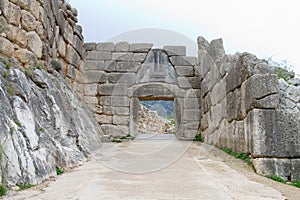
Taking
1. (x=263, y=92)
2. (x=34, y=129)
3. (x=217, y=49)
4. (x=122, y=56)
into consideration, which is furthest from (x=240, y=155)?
(x=122, y=56)

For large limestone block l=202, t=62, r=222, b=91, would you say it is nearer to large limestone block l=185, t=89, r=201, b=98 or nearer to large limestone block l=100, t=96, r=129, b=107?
large limestone block l=185, t=89, r=201, b=98

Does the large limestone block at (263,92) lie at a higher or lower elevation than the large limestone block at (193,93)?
lower

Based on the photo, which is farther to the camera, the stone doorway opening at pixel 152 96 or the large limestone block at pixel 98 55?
the large limestone block at pixel 98 55

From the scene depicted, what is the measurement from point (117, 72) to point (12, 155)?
21.1ft

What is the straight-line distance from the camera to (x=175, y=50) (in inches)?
368

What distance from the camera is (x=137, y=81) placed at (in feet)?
30.1

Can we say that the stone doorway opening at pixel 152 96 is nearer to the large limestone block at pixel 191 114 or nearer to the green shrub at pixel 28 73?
the large limestone block at pixel 191 114

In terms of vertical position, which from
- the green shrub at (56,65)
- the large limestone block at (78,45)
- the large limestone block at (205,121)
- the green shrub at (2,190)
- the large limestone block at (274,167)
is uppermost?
the large limestone block at (78,45)

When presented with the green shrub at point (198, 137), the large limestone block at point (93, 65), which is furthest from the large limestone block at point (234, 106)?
the large limestone block at point (93, 65)

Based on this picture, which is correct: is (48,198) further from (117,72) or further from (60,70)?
A: (117,72)

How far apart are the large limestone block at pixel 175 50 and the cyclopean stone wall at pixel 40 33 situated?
2.88m

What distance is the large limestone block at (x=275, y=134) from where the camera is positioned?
13.9 ft

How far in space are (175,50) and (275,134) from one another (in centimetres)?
560

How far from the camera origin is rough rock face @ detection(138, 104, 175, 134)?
13.1m
